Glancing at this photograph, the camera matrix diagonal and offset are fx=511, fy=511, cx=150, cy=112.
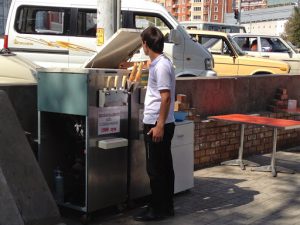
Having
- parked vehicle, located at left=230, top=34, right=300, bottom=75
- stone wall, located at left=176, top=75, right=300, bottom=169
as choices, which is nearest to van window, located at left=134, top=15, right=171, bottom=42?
stone wall, located at left=176, top=75, right=300, bottom=169

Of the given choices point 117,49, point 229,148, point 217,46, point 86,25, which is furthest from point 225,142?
point 217,46

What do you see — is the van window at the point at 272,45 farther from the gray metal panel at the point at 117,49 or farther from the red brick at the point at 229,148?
the gray metal panel at the point at 117,49

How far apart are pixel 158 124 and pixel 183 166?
1.18 meters

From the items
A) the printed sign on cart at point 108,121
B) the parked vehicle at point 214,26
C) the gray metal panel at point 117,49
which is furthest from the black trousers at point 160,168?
the parked vehicle at point 214,26

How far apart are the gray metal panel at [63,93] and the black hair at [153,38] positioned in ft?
2.29

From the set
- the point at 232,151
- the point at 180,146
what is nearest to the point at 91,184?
the point at 180,146

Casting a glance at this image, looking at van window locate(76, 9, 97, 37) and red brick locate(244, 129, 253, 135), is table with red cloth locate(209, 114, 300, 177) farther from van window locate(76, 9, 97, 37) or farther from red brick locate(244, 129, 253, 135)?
van window locate(76, 9, 97, 37)

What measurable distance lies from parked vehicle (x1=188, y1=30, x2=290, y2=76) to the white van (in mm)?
2645

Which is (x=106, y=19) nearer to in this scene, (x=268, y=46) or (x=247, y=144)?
(x=247, y=144)

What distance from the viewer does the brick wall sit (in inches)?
277

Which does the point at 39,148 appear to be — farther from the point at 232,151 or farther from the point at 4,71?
the point at 232,151

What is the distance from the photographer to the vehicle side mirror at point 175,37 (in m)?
10.7

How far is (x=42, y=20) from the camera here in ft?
36.0

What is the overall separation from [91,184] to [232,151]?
11.3 feet
